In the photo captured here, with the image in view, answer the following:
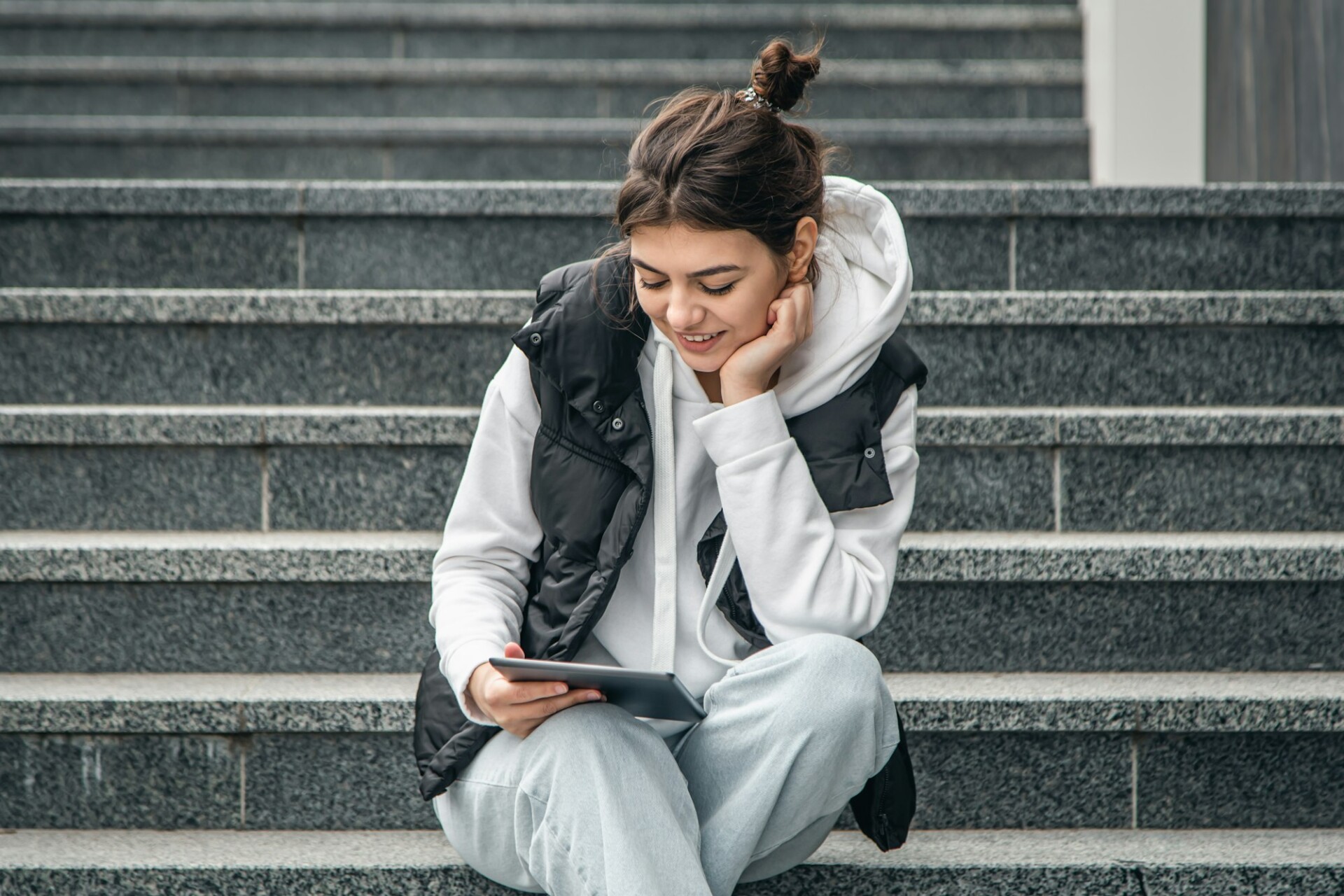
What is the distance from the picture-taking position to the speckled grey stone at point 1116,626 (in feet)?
7.74

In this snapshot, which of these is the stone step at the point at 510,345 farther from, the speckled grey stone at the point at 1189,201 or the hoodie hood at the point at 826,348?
the hoodie hood at the point at 826,348

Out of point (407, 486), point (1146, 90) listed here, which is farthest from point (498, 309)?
point (1146, 90)

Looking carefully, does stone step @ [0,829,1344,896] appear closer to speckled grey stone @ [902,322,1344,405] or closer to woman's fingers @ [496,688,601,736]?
woman's fingers @ [496,688,601,736]

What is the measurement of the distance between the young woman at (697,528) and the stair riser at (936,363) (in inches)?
35.3

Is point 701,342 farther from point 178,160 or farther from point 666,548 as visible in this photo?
point 178,160

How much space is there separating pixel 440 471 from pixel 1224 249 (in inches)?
73.0

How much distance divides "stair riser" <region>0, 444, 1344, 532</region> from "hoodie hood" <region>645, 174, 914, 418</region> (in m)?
0.73

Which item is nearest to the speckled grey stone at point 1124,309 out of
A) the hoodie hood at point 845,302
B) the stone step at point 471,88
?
the hoodie hood at point 845,302

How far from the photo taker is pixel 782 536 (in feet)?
5.78

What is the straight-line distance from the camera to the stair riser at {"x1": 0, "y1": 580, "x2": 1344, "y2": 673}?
2359mm

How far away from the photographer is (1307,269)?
9.63 feet

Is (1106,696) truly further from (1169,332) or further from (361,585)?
(361,585)

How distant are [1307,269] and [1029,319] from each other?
0.75 meters

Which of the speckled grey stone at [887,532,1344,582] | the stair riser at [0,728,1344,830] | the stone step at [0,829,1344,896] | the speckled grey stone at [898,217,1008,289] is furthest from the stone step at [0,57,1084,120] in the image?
the stone step at [0,829,1344,896]
